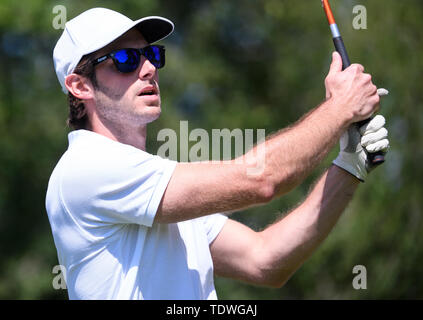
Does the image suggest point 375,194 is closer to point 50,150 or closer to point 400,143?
point 400,143

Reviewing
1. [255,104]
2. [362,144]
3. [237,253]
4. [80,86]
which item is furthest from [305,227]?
[255,104]

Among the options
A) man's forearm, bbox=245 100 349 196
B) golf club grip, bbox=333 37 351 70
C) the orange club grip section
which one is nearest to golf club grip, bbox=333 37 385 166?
golf club grip, bbox=333 37 351 70

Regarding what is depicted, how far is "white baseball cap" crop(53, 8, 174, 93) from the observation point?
3.61m

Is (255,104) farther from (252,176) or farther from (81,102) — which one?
(252,176)

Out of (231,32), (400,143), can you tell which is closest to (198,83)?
(231,32)

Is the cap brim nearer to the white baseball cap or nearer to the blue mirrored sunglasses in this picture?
the white baseball cap

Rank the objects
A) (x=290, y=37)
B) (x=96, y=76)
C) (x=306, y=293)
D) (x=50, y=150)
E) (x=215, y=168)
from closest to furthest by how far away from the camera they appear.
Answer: (x=215, y=168) → (x=96, y=76) → (x=306, y=293) → (x=50, y=150) → (x=290, y=37)

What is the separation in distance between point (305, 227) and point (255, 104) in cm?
1096

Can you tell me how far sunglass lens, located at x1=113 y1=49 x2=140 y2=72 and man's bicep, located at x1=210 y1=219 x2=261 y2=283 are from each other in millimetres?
976

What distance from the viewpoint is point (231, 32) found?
597 inches

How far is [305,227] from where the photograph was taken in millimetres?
3766

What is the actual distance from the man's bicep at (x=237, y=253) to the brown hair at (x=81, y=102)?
920 mm

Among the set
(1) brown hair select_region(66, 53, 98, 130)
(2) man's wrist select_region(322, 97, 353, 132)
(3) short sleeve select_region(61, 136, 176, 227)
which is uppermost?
(1) brown hair select_region(66, 53, 98, 130)
